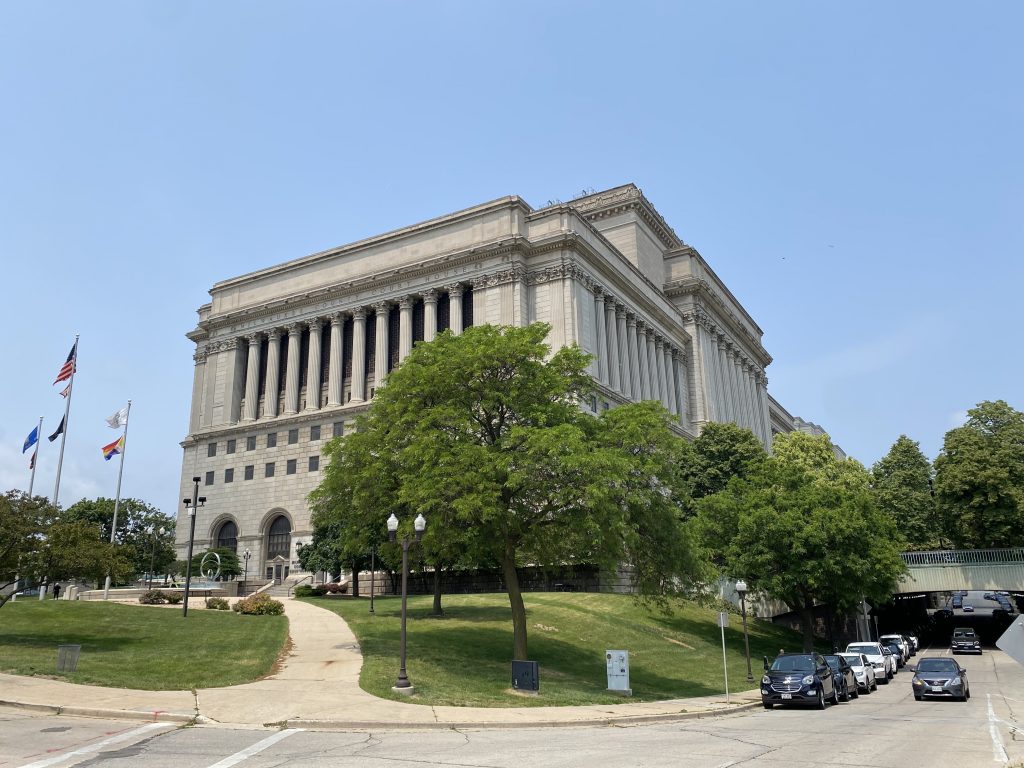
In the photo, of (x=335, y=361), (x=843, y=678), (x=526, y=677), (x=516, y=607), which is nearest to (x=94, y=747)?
(x=526, y=677)

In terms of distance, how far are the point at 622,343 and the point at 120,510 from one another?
2018 inches

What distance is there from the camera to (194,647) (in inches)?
1133

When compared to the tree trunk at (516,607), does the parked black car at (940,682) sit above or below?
below

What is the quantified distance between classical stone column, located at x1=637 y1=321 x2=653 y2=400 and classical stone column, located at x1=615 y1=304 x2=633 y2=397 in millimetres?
2487

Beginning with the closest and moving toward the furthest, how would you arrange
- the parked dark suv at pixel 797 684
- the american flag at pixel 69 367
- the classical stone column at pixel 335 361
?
the parked dark suv at pixel 797 684, the american flag at pixel 69 367, the classical stone column at pixel 335 361

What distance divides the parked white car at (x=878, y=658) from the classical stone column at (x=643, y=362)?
122ft

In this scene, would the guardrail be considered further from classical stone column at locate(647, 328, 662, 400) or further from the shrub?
the shrub

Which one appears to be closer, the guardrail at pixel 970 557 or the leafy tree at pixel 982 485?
the guardrail at pixel 970 557

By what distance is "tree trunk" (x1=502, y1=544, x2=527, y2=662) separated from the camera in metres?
27.5

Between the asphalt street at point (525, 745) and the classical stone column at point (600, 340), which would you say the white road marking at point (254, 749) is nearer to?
the asphalt street at point (525, 745)

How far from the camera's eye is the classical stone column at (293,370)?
75.5 m

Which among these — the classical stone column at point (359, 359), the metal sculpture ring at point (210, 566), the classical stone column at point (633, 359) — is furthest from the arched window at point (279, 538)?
the classical stone column at point (633, 359)

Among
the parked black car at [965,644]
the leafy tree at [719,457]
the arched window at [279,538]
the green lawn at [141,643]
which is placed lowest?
the parked black car at [965,644]

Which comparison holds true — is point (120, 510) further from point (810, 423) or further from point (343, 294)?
point (810, 423)
